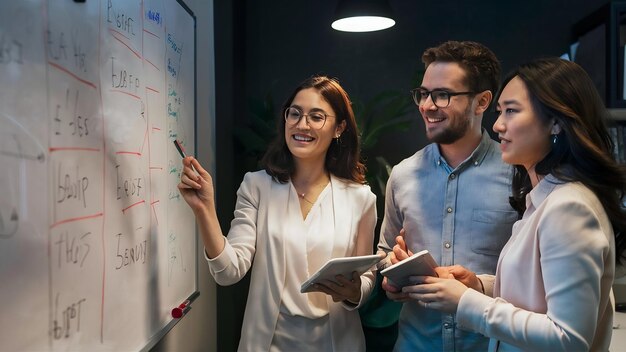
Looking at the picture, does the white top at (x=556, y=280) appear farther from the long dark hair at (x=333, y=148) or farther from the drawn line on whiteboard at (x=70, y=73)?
the drawn line on whiteboard at (x=70, y=73)

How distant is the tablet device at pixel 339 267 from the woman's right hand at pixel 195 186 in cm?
37

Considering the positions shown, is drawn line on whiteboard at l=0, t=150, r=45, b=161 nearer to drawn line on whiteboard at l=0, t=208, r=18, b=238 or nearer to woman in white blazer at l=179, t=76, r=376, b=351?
drawn line on whiteboard at l=0, t=208, r=18, b=238

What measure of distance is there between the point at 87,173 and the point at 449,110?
110cm

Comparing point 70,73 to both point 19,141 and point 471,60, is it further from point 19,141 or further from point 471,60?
point 471,60

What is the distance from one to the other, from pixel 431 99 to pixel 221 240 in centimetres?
82

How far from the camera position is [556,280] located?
1.04m

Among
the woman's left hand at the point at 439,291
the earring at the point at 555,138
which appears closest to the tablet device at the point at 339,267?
the woman's left hand at the point at 439,291

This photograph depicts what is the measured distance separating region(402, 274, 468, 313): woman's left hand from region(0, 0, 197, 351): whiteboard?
0.78 m

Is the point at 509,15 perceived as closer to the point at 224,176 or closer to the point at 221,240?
the point at 224,176

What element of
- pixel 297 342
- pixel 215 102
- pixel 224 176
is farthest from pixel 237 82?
pixel 297 342

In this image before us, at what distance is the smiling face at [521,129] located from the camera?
3.88ft

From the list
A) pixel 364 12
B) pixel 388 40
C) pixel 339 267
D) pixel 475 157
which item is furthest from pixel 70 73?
pixel 388 40

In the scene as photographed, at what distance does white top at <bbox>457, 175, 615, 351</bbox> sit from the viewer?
3.34 ft

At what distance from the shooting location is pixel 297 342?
5.27ft
